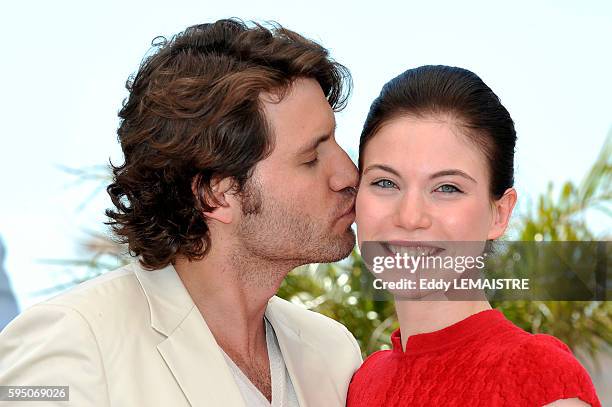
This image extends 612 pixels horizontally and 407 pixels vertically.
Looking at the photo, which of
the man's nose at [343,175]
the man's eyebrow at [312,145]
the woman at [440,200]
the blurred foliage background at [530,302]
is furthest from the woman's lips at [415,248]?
the blurred foliage background at [530,302]

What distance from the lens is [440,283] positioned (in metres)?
1.72

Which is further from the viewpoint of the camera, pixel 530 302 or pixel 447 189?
pixel 530 302

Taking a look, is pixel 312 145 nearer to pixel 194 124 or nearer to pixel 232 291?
pixel 194 124

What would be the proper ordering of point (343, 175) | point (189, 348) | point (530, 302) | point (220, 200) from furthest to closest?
point (530, 302) < point (220, 200) < point (343, 175) < point (189, 348)

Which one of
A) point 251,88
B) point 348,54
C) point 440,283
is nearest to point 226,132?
point 251,88

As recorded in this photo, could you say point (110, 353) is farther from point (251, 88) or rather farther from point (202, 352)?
point (251, 88)

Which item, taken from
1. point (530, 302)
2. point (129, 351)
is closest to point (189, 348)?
point (129, 351)

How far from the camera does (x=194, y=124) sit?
7.00 ft

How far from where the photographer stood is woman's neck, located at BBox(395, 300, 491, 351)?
174cm

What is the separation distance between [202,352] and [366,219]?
477mm

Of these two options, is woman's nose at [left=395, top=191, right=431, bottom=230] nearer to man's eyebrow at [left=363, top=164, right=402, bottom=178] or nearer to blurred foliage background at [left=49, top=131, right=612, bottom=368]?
man's eyebrow at [left=363, top=164, right=402, bottom=178]

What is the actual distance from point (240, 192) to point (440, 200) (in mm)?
648

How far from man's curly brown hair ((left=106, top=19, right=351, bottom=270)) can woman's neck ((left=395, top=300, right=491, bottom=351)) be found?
582mm

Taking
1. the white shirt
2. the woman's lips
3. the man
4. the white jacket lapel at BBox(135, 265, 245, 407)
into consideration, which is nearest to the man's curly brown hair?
the man
